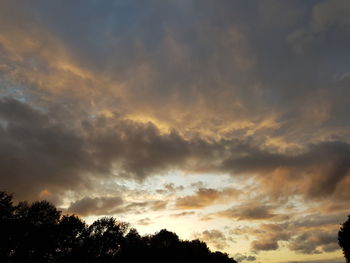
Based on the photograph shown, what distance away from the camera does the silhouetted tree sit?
82.3 metres

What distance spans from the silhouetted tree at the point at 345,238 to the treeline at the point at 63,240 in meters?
57.9

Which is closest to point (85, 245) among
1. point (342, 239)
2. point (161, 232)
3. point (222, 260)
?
point (161, 232)

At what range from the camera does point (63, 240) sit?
88688 mm

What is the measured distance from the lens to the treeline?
7262 centimetres

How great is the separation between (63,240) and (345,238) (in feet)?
264

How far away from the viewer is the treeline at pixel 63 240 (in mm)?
72625

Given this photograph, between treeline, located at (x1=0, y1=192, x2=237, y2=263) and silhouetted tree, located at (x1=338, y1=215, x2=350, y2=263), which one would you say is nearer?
treeline, located at (x1=0, y1=192, x2=237, y2=263)

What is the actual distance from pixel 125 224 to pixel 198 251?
50146mm

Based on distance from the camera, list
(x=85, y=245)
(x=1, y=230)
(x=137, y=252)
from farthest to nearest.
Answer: (x=137, y=252)
(x=85, y=245)
(x=1, y=230)

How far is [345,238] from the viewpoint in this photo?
83.6 m

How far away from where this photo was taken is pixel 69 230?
90.7 m

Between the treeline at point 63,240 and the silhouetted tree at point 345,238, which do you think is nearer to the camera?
the treeline at point 63,240

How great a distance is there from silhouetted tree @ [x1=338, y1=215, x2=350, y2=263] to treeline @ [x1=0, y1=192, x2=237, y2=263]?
57.9 m

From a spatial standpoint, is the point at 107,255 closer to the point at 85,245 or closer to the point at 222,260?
the point at 85,245
